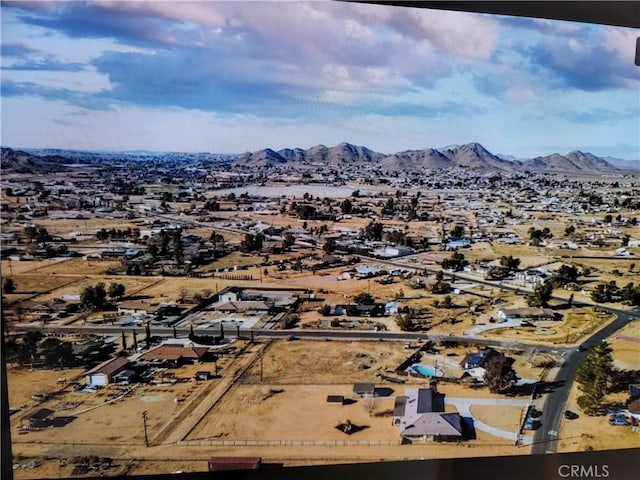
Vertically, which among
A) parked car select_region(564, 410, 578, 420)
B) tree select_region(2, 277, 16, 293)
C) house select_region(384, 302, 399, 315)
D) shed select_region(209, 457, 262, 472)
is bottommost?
shed select_region(209, 457, 262, 472)

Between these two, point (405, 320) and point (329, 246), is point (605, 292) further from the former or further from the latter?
point (329, 246)

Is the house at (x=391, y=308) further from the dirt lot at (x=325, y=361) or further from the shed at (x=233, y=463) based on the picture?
the shed at (x=233, y=463)

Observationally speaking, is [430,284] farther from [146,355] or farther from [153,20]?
[153,20]

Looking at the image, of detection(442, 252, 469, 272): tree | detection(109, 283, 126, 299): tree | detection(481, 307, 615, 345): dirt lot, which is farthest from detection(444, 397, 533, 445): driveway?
detection(109, 283, 126, 299): tree

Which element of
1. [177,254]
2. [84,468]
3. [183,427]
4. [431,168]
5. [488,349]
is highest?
[431,168]

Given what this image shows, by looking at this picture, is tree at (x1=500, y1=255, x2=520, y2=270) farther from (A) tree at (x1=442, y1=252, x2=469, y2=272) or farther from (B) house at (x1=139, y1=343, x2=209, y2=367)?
(B) house at (x1=139, y1=343, x2=209, y2=367)

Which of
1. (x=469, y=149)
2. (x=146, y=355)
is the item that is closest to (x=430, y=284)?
(x=469, y=149)
